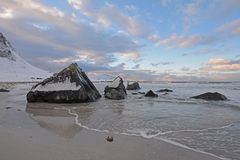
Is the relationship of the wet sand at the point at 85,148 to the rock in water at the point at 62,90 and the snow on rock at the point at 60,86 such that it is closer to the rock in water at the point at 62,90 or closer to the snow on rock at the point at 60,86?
the rock in water at the point at 62,90

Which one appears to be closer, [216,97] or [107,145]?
[107,145]

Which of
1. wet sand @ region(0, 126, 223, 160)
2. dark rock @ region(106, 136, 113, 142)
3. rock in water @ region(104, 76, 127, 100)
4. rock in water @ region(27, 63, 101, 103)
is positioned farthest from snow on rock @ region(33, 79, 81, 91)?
dark rock @ region(106, 136, 113, 142)

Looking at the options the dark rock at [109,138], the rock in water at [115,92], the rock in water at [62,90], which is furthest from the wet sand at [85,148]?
the rock in water at [115,92]

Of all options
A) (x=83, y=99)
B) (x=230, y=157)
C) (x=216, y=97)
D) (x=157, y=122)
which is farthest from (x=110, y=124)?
(x=216, y=97)

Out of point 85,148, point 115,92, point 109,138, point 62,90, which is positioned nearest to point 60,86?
point 62,90

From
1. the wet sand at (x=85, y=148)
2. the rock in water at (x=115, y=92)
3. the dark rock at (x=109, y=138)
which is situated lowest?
the wet sand at (x=85, y=148)

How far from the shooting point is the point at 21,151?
6383mm

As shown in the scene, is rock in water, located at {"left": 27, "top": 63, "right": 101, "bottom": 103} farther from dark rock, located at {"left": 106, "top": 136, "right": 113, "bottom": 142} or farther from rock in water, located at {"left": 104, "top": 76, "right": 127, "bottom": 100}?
dark rock, located at {"left": 106, "top": 136, "right": 113, "bottom": 142}

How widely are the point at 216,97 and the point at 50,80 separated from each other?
13421 millimetres

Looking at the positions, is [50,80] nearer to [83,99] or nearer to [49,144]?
[83,99]

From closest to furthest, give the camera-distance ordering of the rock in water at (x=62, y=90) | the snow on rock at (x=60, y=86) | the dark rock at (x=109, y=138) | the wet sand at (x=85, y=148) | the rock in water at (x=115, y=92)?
1. the wet sand at (x=85, y=148)
2. the dark rock at (x=109, y=138)
3. the rock in water at (x=62, y=90)
4. the snow on rock at (x=60, y=86)
5. the rock in water at (x=115, y=92)

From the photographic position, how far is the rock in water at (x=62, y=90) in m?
18.7

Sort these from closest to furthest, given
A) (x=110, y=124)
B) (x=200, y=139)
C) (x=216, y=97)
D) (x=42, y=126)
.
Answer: (x=200, y=139) < (x=42, y=126) < (x=110, y=124) < (x=216, y=97)

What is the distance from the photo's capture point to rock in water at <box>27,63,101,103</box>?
18.7m
